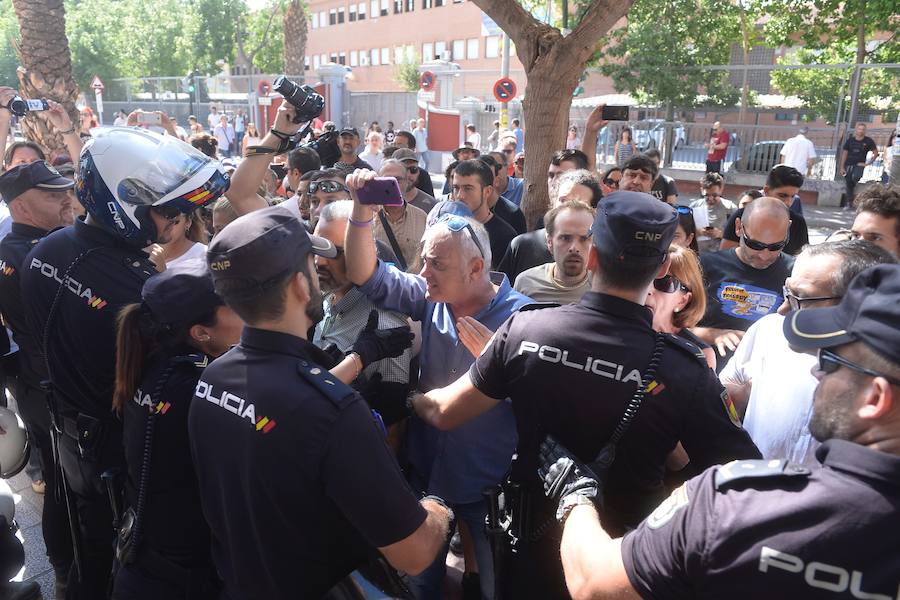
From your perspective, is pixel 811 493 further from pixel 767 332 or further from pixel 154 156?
pixel 154 156

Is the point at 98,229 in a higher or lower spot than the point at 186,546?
higher

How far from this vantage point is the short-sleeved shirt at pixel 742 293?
3.92m

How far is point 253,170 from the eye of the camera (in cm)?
373

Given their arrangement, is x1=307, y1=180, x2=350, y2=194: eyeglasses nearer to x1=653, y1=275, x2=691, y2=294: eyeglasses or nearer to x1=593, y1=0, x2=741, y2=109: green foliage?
x1=653, y1=275, x2=691, y2=294: eyeglasses

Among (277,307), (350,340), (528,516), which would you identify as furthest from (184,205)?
(528,516)

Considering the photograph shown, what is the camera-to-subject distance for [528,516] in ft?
7.35

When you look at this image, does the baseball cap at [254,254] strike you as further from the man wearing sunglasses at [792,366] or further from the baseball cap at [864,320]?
the man wearing sunglasses at [792,366]

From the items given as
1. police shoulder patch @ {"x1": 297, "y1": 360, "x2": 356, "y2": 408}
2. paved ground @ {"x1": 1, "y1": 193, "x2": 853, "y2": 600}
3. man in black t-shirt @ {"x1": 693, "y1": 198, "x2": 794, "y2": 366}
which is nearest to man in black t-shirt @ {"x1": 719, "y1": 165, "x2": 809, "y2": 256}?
man in black t-shirt @ {"x1": 693, "y1": 198, "x2": 794, "y2": 366}

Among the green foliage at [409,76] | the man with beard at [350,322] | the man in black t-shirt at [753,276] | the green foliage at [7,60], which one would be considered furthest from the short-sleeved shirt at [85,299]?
the green foliage at [7,60]

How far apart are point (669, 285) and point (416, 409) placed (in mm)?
1379

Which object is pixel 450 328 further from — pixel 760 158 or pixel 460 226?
pixel 760 158

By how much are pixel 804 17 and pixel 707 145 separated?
6306mm

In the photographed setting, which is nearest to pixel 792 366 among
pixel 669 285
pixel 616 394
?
pixel 669 285

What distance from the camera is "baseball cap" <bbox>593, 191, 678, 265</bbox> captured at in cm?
203
